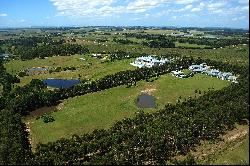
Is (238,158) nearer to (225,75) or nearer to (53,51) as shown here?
(225,75)

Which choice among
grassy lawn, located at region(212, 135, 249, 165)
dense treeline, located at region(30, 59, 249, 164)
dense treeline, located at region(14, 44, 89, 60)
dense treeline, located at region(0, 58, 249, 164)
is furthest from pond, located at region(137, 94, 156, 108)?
dense treeline, located at region(14, 44, 89, 60)

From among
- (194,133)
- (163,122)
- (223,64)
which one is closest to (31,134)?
(163,122)

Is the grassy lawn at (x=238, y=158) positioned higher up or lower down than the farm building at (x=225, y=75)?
higher up

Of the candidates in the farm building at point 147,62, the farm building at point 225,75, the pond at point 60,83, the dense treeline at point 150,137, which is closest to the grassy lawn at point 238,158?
the dense treeline at point 150,137

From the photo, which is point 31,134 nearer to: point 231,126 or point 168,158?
point 168,158

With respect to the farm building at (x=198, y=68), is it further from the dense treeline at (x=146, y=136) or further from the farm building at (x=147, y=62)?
the dense treeline at (x=146, y=136)
